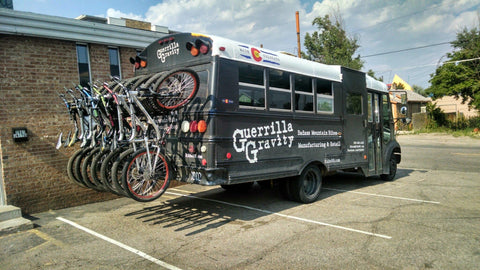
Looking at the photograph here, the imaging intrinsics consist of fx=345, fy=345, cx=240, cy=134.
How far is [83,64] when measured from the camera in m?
8.04

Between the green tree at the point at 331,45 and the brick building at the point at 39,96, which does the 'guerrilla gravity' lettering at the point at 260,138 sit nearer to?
the brick building at the point at 39,96

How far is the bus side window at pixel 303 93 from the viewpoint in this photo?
21.4 ft

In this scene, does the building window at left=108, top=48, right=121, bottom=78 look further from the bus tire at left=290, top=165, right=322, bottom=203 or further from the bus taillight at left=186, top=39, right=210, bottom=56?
the bus tire at left=290, top=165, right=322, bottom=203

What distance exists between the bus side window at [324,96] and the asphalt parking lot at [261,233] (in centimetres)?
194

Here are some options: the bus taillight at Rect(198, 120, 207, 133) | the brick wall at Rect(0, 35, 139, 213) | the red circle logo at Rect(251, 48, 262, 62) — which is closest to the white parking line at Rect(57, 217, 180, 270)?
the brick wall at Rect(0, 35, 139, 213)

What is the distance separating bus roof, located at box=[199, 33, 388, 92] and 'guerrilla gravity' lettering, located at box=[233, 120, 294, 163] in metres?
1.05

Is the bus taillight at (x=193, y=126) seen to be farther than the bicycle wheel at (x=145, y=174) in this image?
Yes

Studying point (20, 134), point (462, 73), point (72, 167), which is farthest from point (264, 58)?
point (462, 73)

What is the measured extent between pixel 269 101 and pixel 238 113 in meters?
0.78

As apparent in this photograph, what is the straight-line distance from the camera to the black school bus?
5.28 metres

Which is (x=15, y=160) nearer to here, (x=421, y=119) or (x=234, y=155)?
(x=234, y=155)

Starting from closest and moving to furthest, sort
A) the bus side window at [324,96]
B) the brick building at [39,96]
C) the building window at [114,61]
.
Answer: the brick building at [39,96], the bus side window at [324,96], the building window at [114,61]

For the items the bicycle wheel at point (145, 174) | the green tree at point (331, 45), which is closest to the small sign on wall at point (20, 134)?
the bicycle wheel at point (145, 174)

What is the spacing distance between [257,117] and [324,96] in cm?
209
